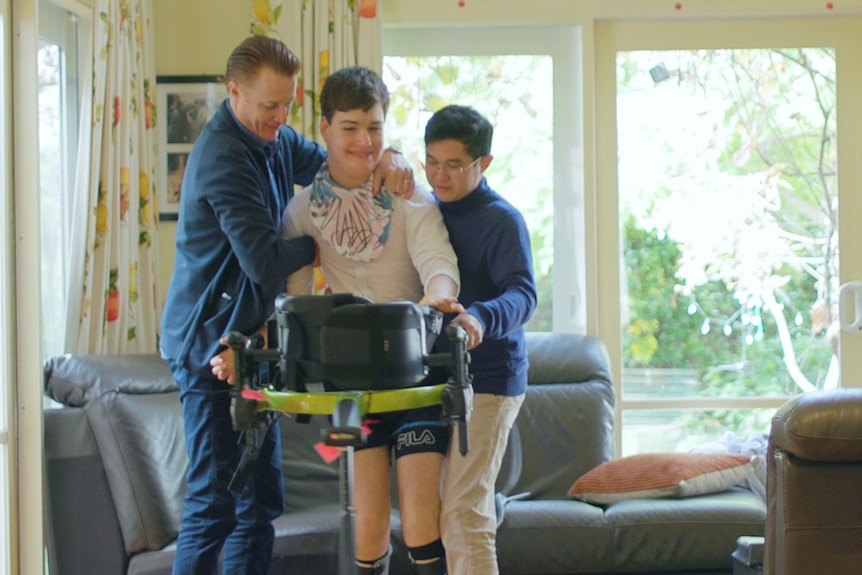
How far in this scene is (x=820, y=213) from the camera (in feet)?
13.1

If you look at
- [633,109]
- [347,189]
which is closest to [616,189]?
[633,109]

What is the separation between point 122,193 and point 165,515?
49.0 inches

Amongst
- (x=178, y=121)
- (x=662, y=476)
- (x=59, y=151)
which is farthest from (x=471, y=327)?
(x=178, y=121)

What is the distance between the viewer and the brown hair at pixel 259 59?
216 centimetres

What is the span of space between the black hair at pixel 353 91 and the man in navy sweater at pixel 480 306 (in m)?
0.18

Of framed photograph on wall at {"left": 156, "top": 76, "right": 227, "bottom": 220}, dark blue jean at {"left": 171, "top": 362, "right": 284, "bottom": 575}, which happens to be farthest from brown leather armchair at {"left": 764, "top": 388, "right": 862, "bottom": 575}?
framed photograph on wall at {"left": 156, "top": 76, "right": 227, "bottom": 220}

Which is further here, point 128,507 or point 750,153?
point 750,153

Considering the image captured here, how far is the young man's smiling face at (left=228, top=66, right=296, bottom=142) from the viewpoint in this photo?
216cm

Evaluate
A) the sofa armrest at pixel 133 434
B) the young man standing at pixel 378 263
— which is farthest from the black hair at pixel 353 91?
the sofa armrest at pixel 133 434

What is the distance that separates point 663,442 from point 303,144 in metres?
→ 2.23

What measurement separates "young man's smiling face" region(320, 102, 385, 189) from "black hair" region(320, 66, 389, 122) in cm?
1

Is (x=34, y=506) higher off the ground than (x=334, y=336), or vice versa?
(x=334, y=336)

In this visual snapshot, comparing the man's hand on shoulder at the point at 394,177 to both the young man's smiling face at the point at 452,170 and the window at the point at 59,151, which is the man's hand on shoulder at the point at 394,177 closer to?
the young man's smiling face at the point at 452,170

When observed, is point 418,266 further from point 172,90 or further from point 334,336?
point 172,90
